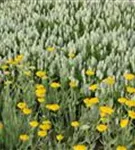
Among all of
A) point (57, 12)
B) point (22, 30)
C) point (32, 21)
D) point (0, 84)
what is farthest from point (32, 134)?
point (57, 12)

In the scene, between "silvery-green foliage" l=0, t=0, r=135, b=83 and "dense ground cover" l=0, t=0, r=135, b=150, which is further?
"silvery-green foliage" l=0, t=0, r=135, b=83

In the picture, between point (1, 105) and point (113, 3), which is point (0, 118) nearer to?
point (1, 105)

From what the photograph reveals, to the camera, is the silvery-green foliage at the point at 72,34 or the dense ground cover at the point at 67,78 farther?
the silvery-green foliage at the point at 72,34

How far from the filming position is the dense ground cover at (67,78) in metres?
3.88

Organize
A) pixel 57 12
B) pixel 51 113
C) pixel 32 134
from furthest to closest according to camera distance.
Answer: pixel 57 12 → pixel 51 113 → pixel 32 134

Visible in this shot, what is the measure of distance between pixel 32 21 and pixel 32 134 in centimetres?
317

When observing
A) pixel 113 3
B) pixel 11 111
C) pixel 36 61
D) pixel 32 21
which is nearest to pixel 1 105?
pixel 11 111

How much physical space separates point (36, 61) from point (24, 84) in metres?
0.87

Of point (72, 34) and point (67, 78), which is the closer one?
point (67, 78)

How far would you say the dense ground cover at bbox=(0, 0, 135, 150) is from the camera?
388 centimetres

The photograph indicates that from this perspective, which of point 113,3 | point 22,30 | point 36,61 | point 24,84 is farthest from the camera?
point 113,3

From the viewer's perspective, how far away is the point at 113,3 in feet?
25.6

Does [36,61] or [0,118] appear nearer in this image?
[0,118]

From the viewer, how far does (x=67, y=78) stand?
15.6 feet
